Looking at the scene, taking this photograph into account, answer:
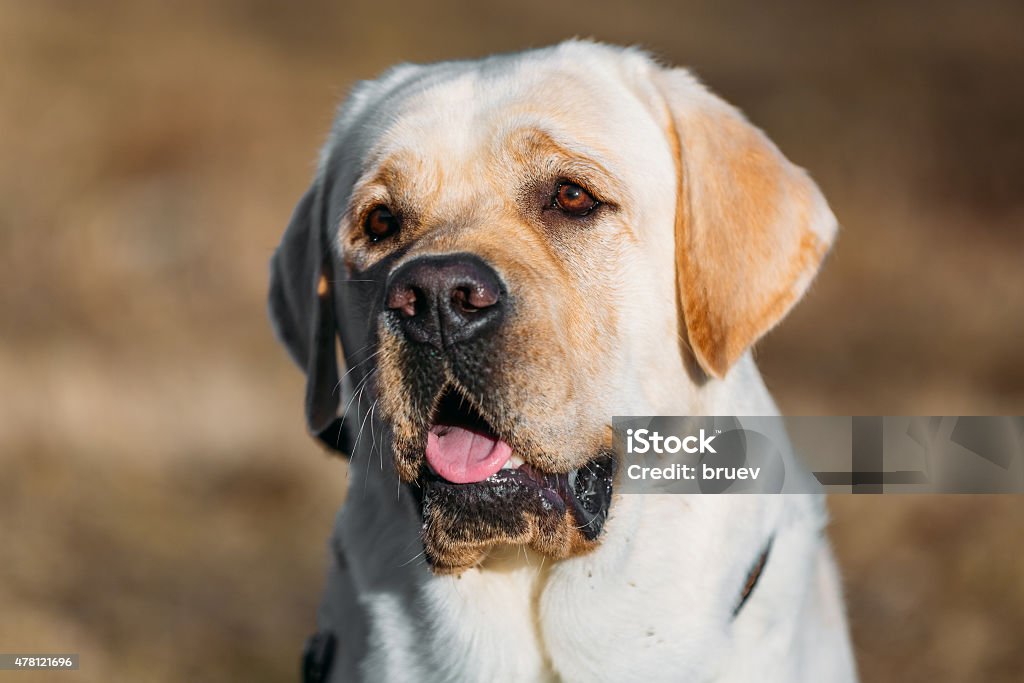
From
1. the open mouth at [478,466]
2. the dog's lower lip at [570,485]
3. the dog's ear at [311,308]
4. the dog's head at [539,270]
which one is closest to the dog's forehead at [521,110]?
the dog's head at [539,270]

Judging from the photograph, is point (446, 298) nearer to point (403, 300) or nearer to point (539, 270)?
point (403, 300)

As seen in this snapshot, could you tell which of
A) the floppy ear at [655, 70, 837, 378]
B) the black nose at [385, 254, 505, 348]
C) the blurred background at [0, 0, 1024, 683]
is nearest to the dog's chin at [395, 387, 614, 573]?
the black nose at [385, 254, 505, 348]

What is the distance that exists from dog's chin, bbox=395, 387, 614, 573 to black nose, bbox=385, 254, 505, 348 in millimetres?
185

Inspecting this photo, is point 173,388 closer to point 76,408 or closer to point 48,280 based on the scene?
point 76,408

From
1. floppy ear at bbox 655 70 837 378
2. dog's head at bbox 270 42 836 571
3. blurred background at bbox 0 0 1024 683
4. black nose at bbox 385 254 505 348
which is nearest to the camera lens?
black nose at bbox 385 254 505 348

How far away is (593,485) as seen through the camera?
2662 millimetres

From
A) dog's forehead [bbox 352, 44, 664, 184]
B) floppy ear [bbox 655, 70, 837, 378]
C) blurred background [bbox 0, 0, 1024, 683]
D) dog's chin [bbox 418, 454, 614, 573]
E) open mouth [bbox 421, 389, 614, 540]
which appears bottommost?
blurred background [bbox 0, 0, 1024, 683]

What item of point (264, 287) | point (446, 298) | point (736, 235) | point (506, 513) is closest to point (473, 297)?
point (446, 298)

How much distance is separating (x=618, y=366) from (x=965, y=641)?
4.22m

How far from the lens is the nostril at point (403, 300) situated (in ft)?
7.87

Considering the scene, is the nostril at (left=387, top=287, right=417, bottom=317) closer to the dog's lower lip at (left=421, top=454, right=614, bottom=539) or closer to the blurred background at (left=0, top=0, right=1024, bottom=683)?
the dog's lower lip at (left=421, top=454, right=614, bottom=539)

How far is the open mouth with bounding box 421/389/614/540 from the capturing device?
99.5 inches

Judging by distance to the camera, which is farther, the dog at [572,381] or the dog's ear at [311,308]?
the dog's ear at [311,308]

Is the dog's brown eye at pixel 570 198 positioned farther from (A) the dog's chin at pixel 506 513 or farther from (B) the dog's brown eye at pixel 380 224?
(A) the dog's chin at pixel 506 513
